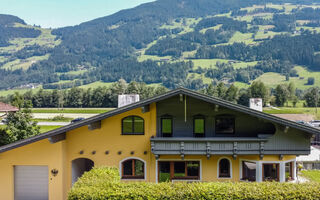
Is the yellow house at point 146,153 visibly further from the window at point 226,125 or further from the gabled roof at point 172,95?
the gabled roof at point 172,95

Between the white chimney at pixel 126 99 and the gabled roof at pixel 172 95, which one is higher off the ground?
the white chimney at pixel 126 99

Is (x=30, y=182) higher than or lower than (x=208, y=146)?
lower

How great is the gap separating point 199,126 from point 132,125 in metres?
4.28

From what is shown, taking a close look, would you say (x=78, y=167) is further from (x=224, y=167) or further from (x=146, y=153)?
(x=224, y=167)

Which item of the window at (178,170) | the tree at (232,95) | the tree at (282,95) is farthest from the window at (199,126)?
the tree at (282,95)

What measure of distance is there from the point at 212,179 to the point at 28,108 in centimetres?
1644

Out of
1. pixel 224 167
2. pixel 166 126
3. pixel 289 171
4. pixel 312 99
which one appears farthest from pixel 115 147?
pixel 312 99

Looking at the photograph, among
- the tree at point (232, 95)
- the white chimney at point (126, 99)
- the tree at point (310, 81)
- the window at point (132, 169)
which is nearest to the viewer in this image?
the window at point (132, 169)

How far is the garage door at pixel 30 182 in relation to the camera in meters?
19.8

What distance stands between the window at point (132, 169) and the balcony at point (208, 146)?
6.77ft

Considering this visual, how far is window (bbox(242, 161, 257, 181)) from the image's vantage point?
64.3 ft

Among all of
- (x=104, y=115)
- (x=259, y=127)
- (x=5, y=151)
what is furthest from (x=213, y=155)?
(x=5, y=151)

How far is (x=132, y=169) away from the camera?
66.7 feet

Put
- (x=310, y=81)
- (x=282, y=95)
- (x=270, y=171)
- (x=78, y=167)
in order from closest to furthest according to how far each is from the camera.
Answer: (x=270, y=171)
(x=78, y=167)
(x=282, y=95)
(x=310, y=81)
